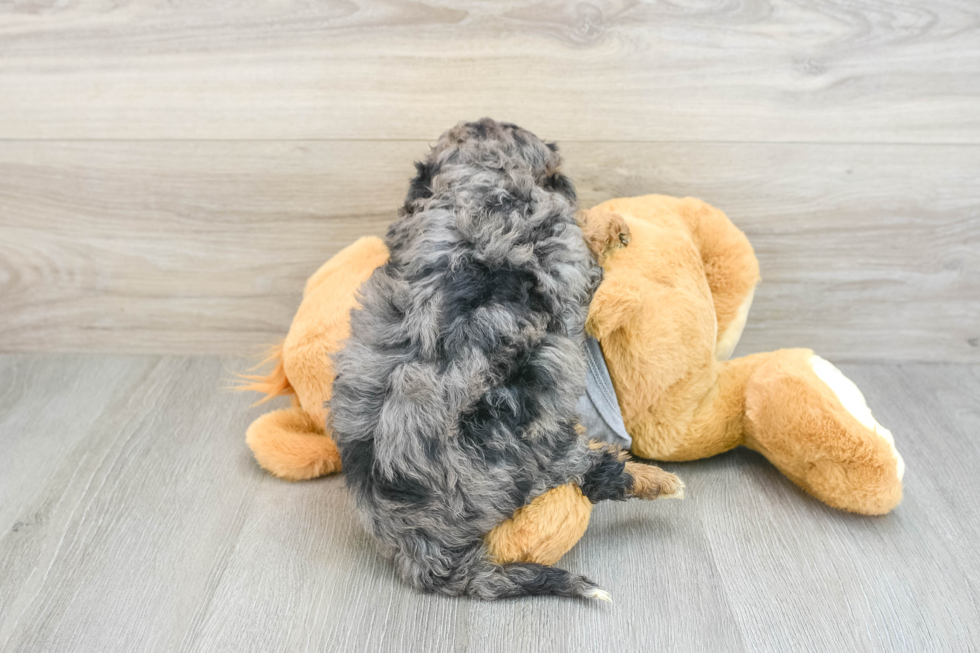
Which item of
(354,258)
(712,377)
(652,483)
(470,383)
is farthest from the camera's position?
(354,258)

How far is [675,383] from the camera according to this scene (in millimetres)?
915

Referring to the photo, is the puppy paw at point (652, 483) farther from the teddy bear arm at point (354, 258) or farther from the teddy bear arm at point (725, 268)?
the teddy bear arm at point (354, 258)

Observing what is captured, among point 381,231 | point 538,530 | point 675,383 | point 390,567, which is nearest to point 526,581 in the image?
point 538,530

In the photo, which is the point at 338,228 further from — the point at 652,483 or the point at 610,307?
the point at 652,483

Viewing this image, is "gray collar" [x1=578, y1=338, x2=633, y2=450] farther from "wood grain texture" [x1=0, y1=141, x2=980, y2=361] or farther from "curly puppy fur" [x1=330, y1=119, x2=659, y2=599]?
"wood grain texture" [x1=0, y1=141, x2=980, y2=361]

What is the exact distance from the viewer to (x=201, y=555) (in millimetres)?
884

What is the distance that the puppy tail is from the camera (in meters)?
0.77

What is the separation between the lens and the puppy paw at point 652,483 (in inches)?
32.3

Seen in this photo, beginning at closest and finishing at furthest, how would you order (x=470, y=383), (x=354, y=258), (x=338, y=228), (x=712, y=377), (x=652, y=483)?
(x=470, y=383) → (x=652, y=483) → (x=712, y=377) → (x=354, y=258) → (x=338, y=228)

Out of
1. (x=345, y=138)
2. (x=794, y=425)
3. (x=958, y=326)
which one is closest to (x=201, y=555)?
(x=345, y=138)

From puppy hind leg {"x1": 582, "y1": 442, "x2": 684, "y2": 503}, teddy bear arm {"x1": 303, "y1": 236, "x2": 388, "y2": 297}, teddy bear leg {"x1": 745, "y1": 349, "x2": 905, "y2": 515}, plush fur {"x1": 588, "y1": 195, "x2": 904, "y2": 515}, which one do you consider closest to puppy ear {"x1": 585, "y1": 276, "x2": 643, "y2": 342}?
plush fur {"x1": 588, "y1": 195, "x2": 904, "y2": 515}

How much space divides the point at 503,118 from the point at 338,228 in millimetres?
344

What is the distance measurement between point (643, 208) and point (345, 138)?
500 mm

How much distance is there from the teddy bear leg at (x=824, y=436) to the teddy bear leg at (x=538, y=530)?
33 centimetres
